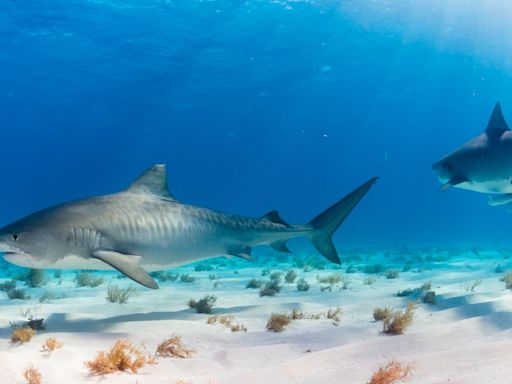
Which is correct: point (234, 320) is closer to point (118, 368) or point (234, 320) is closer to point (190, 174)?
point (118, 368)

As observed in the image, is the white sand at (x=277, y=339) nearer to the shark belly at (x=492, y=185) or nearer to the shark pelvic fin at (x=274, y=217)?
the shark pelvic fin at (x=274, y=217)

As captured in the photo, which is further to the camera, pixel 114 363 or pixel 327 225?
pixel 327 225

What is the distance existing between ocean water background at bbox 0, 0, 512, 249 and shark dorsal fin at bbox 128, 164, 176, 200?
21.3ft

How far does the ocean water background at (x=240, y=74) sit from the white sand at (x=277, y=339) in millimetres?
4290

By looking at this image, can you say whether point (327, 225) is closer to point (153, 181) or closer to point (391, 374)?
point (153, 181)

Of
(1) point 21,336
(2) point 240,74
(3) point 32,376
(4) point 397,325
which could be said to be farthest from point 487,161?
(2) point 240,74

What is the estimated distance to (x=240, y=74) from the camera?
45375 millimetres

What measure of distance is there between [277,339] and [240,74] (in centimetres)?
4184

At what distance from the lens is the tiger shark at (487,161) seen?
7355 mm

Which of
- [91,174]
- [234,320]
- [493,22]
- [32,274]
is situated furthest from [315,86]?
[91,174]

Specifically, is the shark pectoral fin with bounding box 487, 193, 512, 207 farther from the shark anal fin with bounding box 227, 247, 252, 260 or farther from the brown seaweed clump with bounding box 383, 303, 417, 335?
the shark anal fin with bounding box 227, 247, 252, 260

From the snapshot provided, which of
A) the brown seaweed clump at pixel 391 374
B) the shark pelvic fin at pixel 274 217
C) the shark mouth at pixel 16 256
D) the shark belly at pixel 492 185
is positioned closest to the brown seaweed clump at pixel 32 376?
the shark mouth at pixel 16 256

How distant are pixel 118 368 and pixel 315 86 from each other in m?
51.5

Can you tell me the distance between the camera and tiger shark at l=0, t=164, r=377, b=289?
569 centimetres
